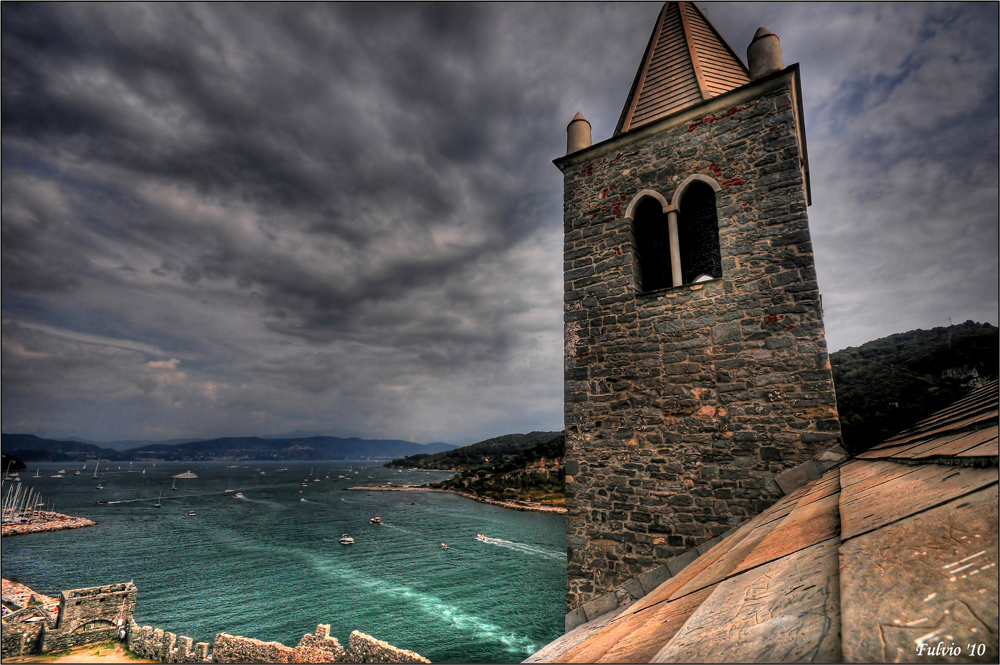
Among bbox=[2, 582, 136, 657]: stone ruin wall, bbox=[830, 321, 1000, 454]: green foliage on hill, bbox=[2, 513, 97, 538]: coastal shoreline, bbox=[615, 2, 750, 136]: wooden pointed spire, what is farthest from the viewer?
bbox=[2, 513, 97, 538]: coastal shoreline

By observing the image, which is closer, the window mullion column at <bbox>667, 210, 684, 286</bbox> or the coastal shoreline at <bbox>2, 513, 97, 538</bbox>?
the window mullion column at <bbox>667, 210, 684, 286</bbox>

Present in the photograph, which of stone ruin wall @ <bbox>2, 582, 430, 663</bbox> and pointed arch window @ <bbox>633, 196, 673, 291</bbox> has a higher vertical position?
pointed arch window @ <bbox>633, 196, 673, 291</bbox>

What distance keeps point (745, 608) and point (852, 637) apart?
1.35 feet

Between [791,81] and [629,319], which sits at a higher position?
[791,81]

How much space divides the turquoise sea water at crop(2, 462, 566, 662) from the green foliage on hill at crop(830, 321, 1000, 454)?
1712 centimetres

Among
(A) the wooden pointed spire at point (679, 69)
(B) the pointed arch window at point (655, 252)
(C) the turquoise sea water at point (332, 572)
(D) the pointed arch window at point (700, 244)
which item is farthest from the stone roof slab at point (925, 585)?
(C) the turquoise sea water at point (332, 572)

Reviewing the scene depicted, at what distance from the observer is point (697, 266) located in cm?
839

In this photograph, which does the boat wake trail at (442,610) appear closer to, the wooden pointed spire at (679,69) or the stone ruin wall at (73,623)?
the stone ruin wall at (73,623)

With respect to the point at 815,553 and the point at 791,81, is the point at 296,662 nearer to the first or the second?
the point at 815,553

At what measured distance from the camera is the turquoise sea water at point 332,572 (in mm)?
21016

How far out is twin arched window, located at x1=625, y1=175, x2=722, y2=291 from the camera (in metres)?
6.18

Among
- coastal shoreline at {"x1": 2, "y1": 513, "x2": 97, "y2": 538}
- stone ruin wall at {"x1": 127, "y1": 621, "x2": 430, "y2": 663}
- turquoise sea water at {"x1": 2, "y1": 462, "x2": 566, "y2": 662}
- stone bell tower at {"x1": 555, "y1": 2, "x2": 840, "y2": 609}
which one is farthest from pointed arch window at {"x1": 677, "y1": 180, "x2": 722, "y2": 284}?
coastal shoreline at {"x1": 2, "y1": 513, "x2": 97, "y2": 538}

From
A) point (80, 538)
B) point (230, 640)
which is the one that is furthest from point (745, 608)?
point (80, 538)

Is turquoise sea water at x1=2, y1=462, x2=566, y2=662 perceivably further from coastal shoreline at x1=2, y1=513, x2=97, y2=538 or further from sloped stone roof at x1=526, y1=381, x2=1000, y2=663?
sloped stone roof at x1=526, y1=381, x2=1000, y2=663
